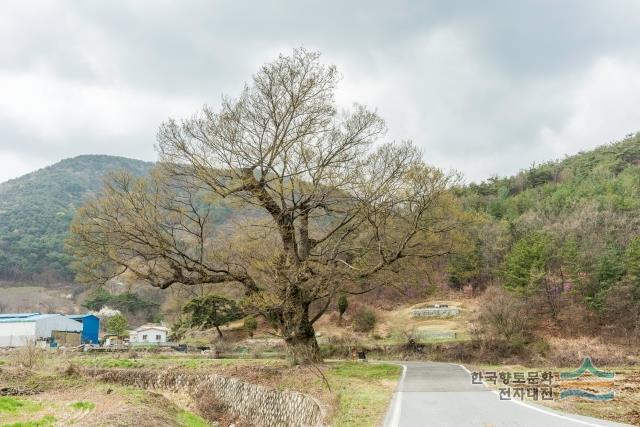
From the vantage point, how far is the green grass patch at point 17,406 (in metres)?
12.1

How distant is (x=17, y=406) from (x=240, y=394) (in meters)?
6.32

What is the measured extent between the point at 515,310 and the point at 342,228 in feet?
45.7

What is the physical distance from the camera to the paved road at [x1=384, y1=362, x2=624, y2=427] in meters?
7.85

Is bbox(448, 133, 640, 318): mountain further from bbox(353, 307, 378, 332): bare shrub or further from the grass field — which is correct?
the grass field

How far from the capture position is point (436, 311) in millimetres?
39844

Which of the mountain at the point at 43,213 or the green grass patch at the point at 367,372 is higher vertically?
the mountain at the point at 43,213

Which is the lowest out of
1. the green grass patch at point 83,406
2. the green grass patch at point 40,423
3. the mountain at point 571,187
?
the green grass patch at point 83,406

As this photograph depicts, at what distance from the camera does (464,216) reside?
18125 mm

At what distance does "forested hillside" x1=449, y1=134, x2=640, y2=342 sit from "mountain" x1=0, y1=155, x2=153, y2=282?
3920 centimetres

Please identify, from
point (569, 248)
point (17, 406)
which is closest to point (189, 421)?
point (17, 406)

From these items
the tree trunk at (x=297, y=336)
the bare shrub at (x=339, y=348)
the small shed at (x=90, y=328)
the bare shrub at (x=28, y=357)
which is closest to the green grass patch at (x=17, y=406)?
the tree trunk at (x=297, y=336)

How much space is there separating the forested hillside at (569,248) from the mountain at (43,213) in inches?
1543

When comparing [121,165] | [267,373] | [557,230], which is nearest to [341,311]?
[557,230]

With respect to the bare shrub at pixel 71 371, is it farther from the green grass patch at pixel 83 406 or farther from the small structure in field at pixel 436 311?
the small structure in field at pixel 436 311
